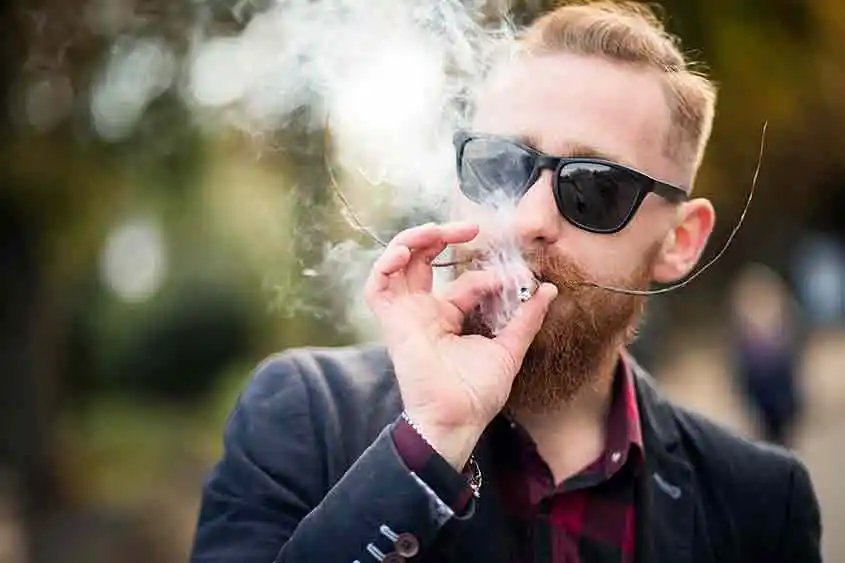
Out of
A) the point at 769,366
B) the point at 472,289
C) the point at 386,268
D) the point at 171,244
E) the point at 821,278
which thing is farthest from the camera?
the point at 821,278

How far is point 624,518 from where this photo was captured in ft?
6.61

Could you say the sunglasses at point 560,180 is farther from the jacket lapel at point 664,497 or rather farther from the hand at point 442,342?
the jacket lapel at point 664,497

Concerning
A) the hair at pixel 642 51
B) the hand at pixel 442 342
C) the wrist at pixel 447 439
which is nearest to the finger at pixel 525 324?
the hand at pixel 442 342

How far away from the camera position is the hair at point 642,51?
215 centimetres

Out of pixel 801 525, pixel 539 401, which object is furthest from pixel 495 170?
pixel 801 525

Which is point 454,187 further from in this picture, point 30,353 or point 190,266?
point 190,266

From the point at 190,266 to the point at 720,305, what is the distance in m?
7.25

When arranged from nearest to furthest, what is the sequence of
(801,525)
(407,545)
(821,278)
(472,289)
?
1. (407,545)
2. (472,289)
3. (801,525)
4. (821,278)

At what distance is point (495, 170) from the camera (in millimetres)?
2008

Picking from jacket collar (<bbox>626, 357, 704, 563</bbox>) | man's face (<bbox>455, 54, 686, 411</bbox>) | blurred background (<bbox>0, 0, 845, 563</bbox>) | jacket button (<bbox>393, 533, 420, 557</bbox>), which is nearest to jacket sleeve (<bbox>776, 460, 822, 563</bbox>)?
jacket collar (<bbox>626, 357, 704, 563</bbox>)

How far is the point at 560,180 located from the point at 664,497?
2.15ft

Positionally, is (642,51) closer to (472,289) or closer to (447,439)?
(472,289)

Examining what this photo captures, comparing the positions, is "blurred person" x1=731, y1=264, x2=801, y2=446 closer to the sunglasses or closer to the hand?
the sunglasses

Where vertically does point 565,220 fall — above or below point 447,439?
above
